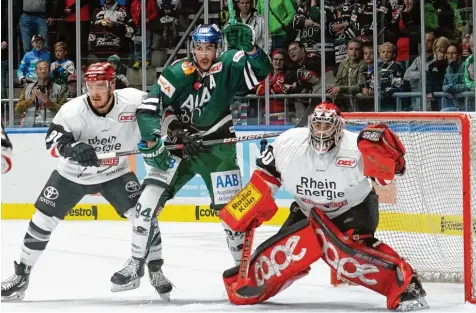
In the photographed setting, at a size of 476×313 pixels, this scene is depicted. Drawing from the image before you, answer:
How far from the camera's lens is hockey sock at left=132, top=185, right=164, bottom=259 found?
210 inches

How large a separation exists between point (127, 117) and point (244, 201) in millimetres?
710

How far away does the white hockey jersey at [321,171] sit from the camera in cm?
494

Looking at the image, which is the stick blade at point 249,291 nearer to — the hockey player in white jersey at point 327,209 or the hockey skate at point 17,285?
the hockey player in white jersey at point 327,209

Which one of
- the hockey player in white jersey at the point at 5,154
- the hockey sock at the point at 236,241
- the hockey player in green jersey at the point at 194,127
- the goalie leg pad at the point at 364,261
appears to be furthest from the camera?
the hockey sock at the point at 236,241

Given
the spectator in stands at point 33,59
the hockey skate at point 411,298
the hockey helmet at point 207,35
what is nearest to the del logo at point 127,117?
the hockey helmet at point 207,35

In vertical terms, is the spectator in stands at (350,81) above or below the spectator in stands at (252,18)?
below

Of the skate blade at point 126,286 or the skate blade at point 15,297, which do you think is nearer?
the skate blade at point 126,286

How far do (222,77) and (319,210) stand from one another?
80 centimetres

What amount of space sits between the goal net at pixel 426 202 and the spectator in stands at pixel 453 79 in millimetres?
2444

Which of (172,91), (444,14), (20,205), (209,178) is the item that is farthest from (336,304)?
(20,205)

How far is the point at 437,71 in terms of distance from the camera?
28.5 feet

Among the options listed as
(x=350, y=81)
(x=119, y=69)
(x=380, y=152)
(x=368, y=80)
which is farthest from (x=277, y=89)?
(x=380, y=152)

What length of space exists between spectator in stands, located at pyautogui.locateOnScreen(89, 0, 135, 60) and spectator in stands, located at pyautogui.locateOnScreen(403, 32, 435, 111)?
235cm

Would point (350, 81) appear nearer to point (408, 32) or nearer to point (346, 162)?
point (408, 32)
